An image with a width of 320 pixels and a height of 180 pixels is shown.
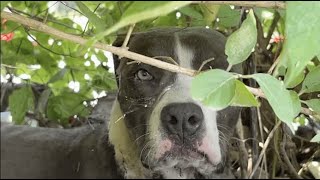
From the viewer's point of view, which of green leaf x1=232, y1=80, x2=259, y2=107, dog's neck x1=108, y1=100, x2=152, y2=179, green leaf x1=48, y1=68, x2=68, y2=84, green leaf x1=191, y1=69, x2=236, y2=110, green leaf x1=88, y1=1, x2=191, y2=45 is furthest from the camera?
green leaf x1=48, y1=68, x2=68, y2=84

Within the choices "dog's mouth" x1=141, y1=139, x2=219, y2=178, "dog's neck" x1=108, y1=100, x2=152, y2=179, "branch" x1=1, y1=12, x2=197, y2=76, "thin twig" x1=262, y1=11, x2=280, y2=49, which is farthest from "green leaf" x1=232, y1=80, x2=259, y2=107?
"thin twig" x1=262, y1=11, x2=280, y2=49

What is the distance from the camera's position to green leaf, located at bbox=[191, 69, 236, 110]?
0.96m

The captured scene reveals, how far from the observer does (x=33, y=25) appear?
1188 mm

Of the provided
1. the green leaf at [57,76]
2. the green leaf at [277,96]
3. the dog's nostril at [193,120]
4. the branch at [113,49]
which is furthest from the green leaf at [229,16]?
the green leaf at [57,76]

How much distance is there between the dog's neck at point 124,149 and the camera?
271 centimetres

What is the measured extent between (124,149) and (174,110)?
675mm

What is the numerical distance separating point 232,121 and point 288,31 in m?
1.72

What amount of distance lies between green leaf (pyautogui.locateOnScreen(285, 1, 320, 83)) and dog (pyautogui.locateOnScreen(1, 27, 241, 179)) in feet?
3.93

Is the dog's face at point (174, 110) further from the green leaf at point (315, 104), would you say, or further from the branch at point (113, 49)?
the branch at point (113, 49)

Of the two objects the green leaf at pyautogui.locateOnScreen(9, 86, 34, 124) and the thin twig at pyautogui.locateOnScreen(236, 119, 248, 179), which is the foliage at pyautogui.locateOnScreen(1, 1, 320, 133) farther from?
the thin twig at pyautogui.locateOnScreen(236, 119, 248, 179)

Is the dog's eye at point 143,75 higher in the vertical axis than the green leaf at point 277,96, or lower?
lower

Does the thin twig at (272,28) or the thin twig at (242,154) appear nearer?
the thin twig at (242,154)

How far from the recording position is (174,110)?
2145mm

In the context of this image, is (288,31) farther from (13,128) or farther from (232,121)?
(13,128)
